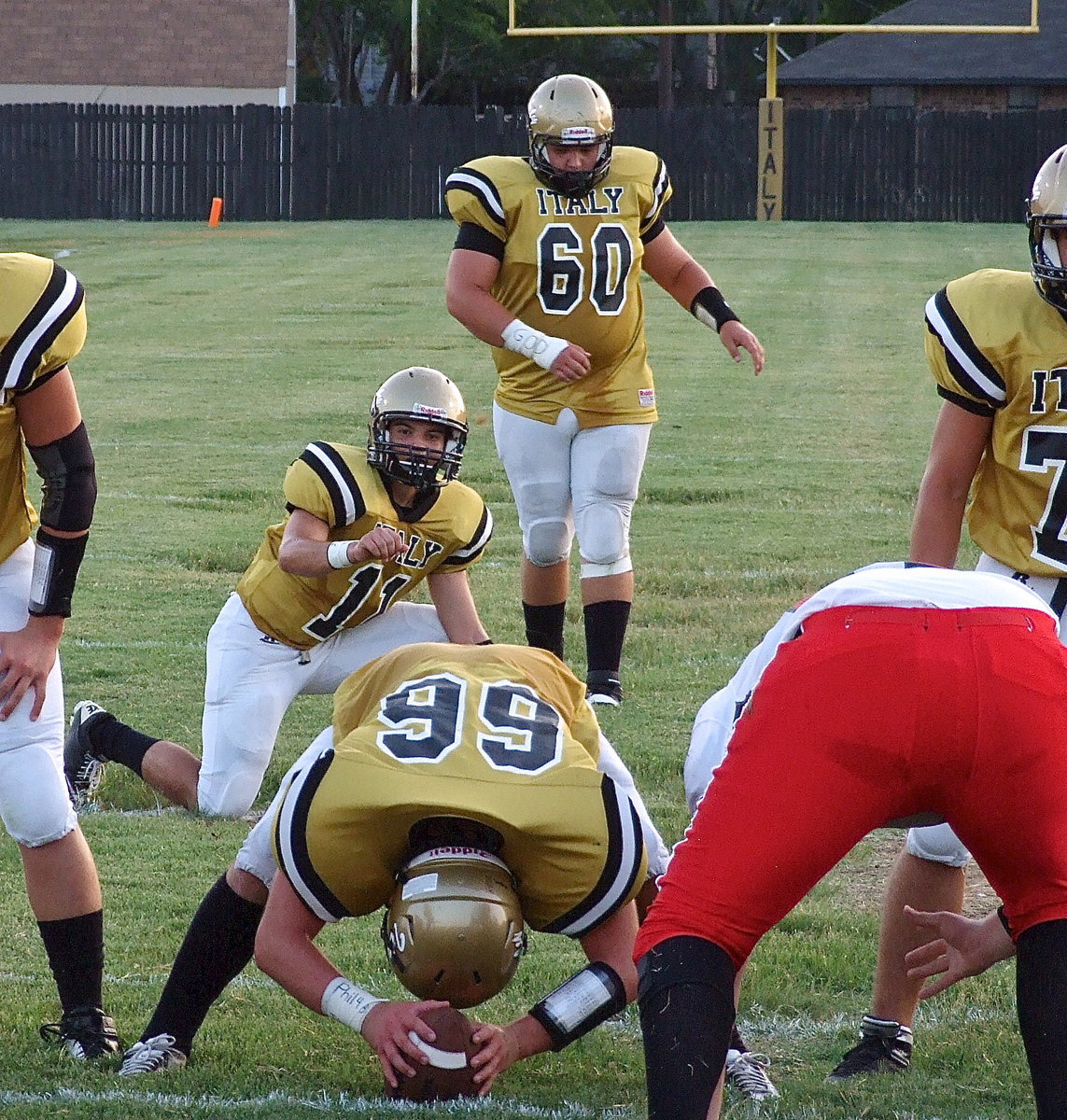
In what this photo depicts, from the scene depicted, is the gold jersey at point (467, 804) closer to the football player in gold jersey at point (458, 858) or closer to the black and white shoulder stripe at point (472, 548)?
the football player in gold jersey at point (458, 858)

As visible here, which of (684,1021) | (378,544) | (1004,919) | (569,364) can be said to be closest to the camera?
(684,1021)

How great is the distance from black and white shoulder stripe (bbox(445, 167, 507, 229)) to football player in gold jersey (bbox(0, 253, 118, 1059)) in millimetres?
2495

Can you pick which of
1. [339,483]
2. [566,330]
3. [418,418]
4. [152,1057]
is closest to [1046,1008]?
[152,1057]

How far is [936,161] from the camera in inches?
994

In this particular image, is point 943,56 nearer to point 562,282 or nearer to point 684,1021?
point 562,282

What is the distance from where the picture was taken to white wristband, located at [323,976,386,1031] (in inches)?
111

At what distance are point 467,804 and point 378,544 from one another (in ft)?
4.45

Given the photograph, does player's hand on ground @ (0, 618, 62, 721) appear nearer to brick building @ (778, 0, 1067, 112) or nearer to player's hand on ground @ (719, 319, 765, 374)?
player's hand on ground @ (719, 319, 765, 374)

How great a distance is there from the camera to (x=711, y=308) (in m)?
5.79

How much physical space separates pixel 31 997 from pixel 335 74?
142 feet

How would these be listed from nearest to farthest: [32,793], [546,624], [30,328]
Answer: [30,328]
[32,793]
[546,624]

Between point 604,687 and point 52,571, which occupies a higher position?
point 52,571

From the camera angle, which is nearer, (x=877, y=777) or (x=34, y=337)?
(x=877, y=777)

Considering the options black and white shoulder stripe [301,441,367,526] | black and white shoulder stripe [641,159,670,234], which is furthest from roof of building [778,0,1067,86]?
black and white shoulder stripe [301,441,367,526]
